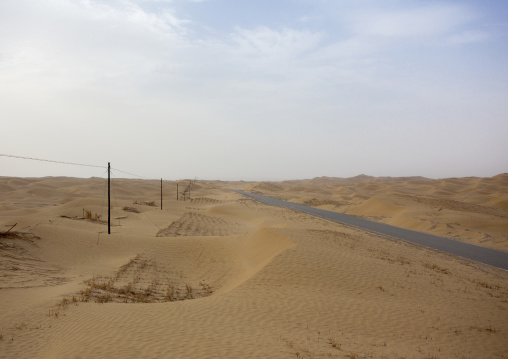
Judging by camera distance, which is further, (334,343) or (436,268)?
(436,268)

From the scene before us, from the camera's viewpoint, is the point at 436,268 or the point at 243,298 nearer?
the point at 243,298

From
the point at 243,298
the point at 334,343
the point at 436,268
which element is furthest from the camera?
the point at 436,268

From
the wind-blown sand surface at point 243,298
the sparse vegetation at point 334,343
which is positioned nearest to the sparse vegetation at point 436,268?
the wind-blown sand surface at point 243,298

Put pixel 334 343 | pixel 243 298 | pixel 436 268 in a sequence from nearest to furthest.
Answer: pixel 334 343
pixel 243 298
pixel 436 268

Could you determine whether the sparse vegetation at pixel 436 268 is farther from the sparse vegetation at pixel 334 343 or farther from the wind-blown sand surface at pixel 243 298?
the sparse vegetation at pixel 334 343

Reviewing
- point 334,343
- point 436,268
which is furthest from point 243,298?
point 436,268

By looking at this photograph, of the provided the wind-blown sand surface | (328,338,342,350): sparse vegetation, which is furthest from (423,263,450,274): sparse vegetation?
(328,338,342,350): sparse vegetation

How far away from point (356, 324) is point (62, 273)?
41.9 feet

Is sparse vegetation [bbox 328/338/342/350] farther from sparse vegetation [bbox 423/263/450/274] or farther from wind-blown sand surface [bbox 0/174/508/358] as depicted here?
sparse vegetation [bbox 423/263/450/274]

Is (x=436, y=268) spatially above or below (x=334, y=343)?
below

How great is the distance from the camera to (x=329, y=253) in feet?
51.0

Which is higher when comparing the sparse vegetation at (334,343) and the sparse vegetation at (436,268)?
the sparse vegetation at (334,343)

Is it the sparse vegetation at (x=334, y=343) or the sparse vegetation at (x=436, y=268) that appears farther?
the sparse vegetation at (x=436, y=268)

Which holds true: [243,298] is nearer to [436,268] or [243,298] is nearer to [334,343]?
[334,343]
